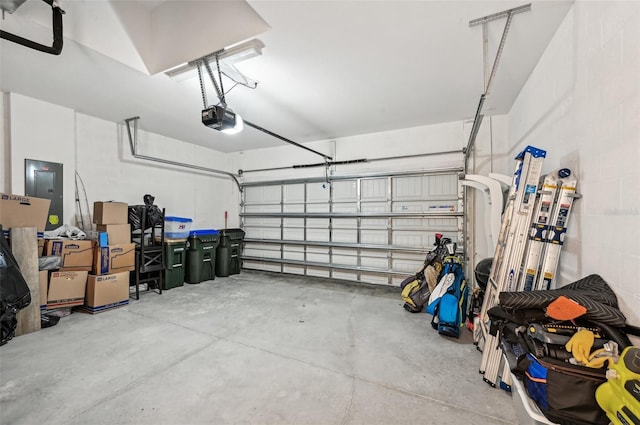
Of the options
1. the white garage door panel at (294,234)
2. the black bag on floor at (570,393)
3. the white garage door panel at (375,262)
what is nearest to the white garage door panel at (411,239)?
the white garage door panel at (375,262)

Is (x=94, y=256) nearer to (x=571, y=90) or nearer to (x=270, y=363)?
(x=270, y=363)

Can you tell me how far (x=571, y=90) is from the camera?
6.08ft

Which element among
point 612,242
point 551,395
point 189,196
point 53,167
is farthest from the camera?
point 189,196

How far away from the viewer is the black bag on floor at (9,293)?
2469 mm

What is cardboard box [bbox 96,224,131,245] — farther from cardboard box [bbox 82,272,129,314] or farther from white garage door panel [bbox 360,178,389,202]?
white garage door panel [bbox 360,178,389,202]

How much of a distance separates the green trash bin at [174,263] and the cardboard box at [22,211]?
167cm

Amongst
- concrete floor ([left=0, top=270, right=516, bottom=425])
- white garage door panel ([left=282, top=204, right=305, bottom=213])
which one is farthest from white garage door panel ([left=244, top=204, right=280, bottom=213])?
concrete floor ([left=0, top=270, right=516, bottom=425])

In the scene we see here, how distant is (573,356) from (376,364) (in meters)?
1.52

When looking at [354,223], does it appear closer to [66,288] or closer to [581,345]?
[581,345]

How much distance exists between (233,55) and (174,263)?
3.87 meters

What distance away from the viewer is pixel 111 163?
4438 mm

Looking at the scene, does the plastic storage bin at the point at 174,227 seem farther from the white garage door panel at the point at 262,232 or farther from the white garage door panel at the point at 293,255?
the white garage door panel at the point at 293,255

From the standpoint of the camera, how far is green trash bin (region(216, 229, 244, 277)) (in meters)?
5.59

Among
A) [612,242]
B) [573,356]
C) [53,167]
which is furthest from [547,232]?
[53,167]
